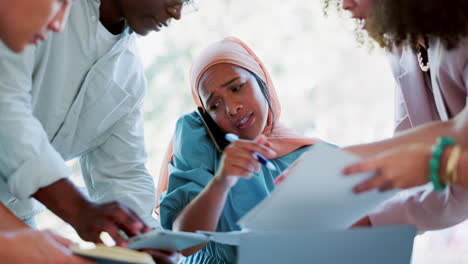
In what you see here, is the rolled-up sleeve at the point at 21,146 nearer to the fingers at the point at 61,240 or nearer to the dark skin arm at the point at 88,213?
the dark skin arm at the point at 88,213

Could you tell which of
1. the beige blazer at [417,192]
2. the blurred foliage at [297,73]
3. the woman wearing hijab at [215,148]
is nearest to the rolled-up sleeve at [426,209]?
the beige blazer at [417,192]

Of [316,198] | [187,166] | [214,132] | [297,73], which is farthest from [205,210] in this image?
[297,73]

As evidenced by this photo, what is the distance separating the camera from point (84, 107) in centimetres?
159

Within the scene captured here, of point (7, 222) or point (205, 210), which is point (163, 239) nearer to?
point (7, 222)

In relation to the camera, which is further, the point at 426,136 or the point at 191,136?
the point at 191,136

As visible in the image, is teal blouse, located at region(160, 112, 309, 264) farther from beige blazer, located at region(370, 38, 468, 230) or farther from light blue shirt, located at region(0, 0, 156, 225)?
beige blazer, located at region(370, 38, 468, 230)

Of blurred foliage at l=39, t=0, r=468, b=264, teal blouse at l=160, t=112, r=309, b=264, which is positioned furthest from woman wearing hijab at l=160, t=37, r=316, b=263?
blurred foliage at l=39, t=0, r=468, b=264

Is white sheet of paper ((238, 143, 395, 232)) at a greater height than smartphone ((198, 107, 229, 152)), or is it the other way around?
white sheet of paper ((238, 143, 395, 232))

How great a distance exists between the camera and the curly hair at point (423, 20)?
1073 mm

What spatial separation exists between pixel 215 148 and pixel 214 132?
0.06 metres

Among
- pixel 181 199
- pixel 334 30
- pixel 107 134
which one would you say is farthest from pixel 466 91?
pixel 334 30

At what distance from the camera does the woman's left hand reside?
0.93 m

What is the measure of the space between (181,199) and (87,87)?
438mm

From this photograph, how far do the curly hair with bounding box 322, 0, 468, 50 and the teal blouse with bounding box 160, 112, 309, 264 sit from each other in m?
0.73
